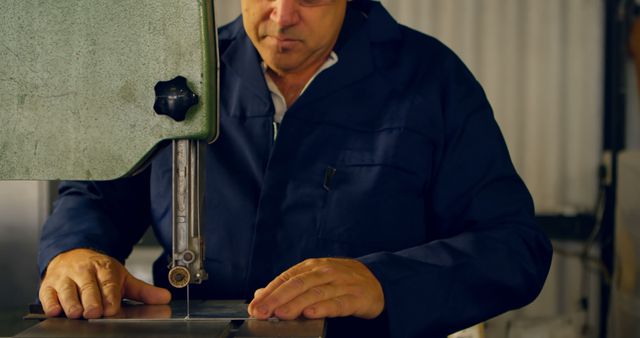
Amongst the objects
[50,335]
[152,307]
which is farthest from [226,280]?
[50,335]

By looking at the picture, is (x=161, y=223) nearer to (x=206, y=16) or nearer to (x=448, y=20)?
(x=206, y=16)

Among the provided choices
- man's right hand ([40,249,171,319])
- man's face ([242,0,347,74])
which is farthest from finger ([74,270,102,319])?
man's face ([242,0,347,74])

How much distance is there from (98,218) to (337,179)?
1.31 feet

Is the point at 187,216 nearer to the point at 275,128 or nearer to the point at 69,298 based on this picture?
the point at 69,298

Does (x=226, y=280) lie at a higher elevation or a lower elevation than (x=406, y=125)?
lower

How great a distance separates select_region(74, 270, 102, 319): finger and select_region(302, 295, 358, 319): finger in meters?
0.28

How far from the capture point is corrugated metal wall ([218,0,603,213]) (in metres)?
3.53

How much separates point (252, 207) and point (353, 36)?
1.16ft

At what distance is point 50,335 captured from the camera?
49.6 inches

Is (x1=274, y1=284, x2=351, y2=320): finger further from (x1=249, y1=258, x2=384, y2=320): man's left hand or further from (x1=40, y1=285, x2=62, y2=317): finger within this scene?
(x1=40, y1=285, x2=62, y2=317): finger

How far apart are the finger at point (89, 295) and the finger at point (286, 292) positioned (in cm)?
22

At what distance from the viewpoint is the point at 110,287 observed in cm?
146

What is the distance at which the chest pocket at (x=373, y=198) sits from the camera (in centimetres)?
170

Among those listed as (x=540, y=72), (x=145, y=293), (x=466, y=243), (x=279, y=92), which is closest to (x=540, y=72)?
(x=540, y=72)
